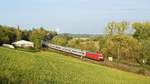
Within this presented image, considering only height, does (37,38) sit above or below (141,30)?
below

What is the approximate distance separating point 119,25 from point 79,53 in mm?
15497

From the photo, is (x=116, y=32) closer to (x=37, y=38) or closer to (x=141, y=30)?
(x=141, y=30)

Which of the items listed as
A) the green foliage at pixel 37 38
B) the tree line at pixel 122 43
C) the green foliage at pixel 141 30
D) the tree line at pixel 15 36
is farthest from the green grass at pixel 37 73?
the green foliage at pixel 141 30

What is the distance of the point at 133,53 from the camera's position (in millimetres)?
51500

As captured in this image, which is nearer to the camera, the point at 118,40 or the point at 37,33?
the point at 118,40

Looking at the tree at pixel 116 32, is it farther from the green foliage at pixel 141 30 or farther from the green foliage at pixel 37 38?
the green foliage at pixel 37 38

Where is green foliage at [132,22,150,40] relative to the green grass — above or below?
above

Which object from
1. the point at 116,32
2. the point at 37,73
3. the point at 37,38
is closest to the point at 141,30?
the point at 116,32

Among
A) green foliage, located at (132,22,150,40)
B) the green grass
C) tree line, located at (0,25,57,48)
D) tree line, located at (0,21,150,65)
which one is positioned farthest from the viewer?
green foliage, located at (132,22,150,40)

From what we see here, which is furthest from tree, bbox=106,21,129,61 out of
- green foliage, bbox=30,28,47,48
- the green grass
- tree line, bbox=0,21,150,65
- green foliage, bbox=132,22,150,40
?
the green grass

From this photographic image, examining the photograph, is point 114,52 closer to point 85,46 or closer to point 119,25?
point 119,25

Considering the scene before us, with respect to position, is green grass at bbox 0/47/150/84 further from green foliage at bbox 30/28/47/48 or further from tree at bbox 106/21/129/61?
green foliage at bbox 30/28/47/48

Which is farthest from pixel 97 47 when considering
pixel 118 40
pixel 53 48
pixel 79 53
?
pixel 79 53

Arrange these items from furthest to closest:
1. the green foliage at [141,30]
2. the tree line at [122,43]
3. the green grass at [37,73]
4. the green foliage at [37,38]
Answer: the green foliage at [141,30] → the green foliage at [37,38] → the tree line at [122,43] → the green grass at [37,73]
